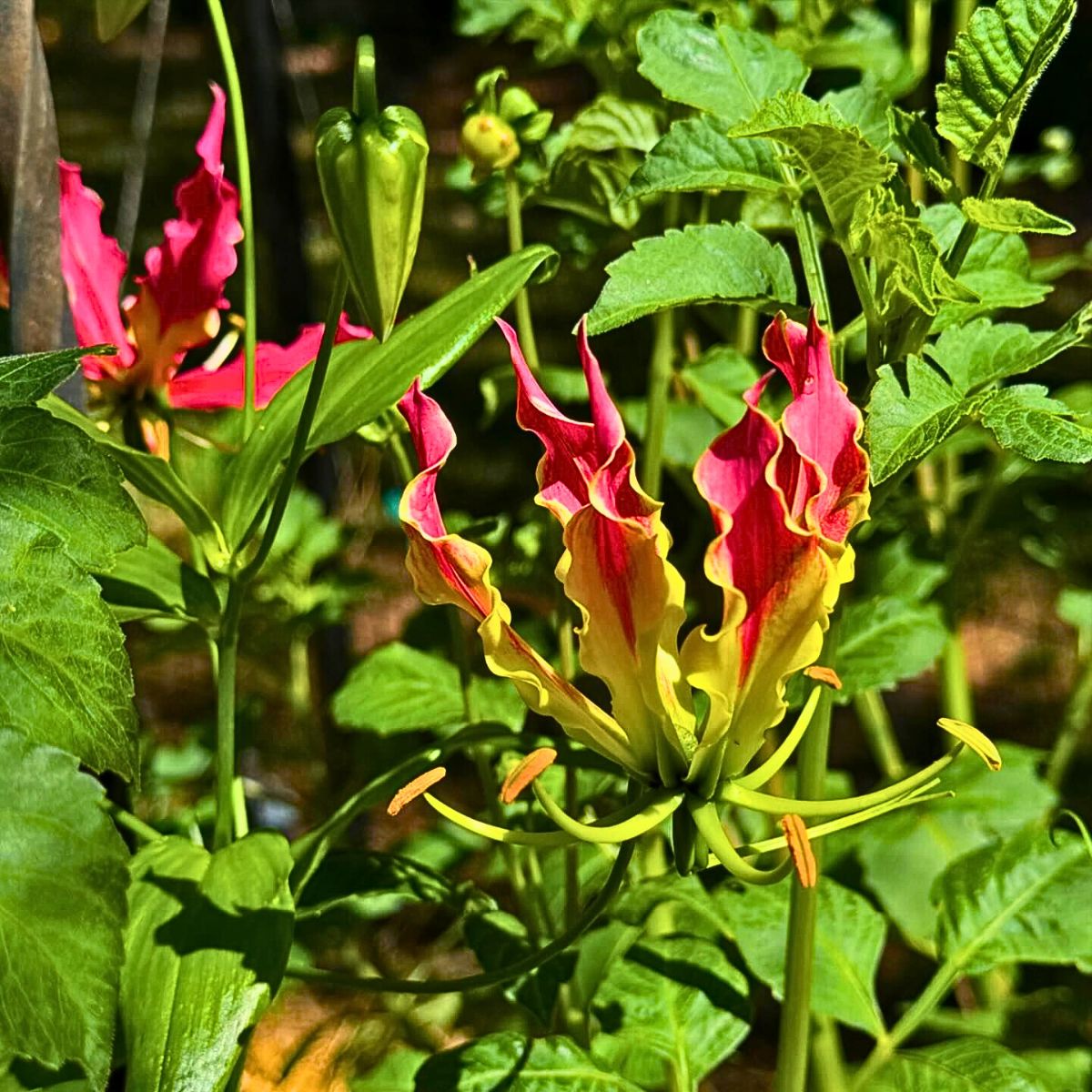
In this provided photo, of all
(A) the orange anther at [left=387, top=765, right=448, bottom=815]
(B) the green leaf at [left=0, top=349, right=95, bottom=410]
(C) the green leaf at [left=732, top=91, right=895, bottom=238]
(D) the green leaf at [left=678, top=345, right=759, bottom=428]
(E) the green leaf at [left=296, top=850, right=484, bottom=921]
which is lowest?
(E) the green leaf at [left=296, top=850, right=484, bottom=921]

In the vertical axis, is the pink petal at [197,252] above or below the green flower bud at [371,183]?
below

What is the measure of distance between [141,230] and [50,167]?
2.73 m

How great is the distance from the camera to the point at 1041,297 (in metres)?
0.72

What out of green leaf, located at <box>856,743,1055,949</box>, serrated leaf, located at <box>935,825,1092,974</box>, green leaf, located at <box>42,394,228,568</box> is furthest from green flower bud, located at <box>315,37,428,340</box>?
green leaf, located at <box>856,743,1055,949</box>

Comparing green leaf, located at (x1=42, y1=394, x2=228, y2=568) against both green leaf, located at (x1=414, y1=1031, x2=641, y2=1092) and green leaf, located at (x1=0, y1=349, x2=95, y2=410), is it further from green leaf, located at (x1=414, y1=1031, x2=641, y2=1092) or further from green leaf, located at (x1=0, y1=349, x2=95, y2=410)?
green leaf, located at (x1=414, y1=1031, x2=641, y2=1092)

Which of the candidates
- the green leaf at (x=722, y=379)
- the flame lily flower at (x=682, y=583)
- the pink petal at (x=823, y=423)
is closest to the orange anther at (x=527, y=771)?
the flame lily flower at (x=682, y=583)

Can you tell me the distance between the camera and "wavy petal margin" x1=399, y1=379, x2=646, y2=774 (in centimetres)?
61

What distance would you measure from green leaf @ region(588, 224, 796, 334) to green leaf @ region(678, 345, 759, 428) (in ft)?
1.05

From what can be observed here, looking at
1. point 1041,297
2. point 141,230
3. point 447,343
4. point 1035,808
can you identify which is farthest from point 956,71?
point 141,230

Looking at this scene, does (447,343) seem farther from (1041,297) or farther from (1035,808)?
(1035,808)

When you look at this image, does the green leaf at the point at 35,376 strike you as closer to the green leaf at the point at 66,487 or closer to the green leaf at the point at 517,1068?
the green leaf at the point at 66,487

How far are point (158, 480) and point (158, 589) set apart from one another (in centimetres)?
5

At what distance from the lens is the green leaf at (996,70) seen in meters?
0.61

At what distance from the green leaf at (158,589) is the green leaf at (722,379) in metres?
0.41
